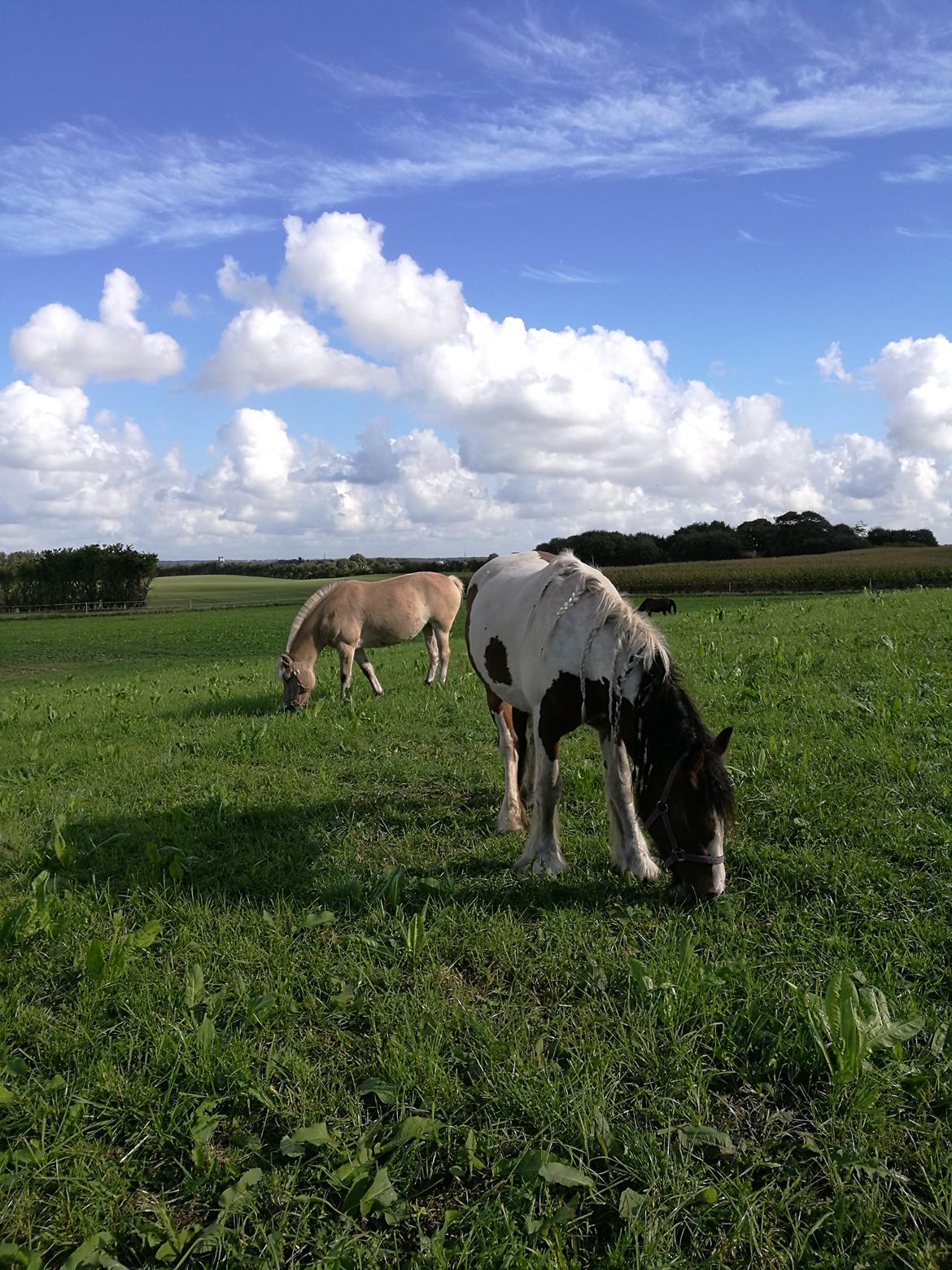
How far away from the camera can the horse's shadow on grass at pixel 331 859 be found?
4789 millimetres

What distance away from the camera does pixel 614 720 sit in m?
4.92

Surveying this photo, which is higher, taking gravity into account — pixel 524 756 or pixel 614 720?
pixel 614 720

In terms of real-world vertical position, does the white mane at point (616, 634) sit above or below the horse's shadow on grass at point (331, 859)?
above

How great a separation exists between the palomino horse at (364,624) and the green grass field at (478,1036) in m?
Result: 6.14

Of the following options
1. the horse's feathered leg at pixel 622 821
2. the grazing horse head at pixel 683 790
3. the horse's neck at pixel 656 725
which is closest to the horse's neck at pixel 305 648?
the horse's feathered leg at pixel 622 821

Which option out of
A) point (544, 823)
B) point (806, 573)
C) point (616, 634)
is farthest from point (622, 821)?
point (806, 573)

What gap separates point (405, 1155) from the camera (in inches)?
108

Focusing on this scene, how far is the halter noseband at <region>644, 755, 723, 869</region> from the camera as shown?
434 cm

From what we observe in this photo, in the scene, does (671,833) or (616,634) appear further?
(616,634)

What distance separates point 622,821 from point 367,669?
9.53 m

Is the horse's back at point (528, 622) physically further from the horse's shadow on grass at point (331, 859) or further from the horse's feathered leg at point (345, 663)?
the horse's feathered leg at point (345, 663)

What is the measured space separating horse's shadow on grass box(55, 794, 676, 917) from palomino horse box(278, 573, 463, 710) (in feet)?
19.0

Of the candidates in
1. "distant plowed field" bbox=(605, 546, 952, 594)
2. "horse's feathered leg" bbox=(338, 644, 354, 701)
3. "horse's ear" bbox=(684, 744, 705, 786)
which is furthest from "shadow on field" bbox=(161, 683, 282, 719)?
"distant plowed field" bbox=(605, 546, 952, 594)

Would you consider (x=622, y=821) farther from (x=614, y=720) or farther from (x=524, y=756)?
(x=524, y=756)
